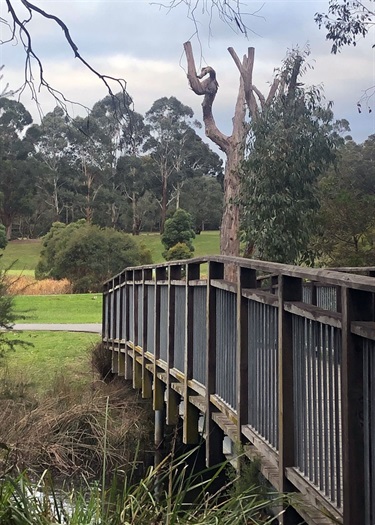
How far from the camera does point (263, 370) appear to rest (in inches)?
197

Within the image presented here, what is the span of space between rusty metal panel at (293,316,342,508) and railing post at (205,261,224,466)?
6.99 ft

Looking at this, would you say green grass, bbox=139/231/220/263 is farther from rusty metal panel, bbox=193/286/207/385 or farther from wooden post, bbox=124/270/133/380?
rusty metal panel, bbox=193/286/207/385

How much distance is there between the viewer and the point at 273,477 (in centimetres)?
447

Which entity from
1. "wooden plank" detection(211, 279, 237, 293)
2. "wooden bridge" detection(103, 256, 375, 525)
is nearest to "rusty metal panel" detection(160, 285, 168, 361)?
"wooden bridge" detection(103, 256, 375, 525)

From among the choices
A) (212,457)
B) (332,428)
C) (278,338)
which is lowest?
(212,457)

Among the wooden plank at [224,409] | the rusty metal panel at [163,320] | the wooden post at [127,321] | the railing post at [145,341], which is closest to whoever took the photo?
the wooden plank at [224,409]

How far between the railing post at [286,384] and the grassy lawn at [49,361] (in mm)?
8435

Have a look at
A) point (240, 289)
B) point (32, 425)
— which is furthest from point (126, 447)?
point (240, 289)

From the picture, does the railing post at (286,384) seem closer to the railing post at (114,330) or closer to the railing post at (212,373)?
the railing post at (212,373)

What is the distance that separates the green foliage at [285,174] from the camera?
16875 mm

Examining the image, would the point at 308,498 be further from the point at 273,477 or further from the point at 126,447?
the point at 126,447

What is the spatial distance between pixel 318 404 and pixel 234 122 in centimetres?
1872

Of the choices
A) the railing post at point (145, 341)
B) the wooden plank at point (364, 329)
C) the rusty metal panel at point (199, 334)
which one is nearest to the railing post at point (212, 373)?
the rusty metal panel at point (199, 334)

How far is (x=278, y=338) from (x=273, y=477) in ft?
2.50
